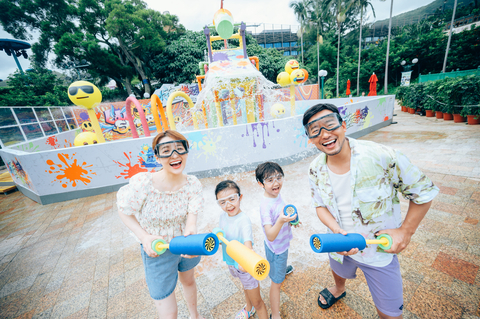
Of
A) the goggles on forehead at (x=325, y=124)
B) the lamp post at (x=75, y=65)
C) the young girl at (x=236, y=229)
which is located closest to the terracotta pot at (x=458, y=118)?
the goggles on forehead at (x=325, y=124)

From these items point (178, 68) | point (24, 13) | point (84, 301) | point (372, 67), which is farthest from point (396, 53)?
point (24, 13)

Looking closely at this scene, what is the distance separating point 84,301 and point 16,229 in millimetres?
3792

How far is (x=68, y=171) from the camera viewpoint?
17.1ft

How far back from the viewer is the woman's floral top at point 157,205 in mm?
1465

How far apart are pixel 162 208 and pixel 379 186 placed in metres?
1.64

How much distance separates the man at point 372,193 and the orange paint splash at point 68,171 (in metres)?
6.27

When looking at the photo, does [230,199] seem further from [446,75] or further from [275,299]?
[446,75]

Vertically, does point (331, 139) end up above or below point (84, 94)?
below

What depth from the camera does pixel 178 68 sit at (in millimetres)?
20688

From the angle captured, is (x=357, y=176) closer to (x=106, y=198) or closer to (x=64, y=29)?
(x=106, y=198)

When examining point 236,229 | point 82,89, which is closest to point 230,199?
point 236,229

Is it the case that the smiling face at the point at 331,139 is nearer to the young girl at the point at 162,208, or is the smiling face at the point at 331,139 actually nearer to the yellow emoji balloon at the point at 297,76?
the young girl at the point at 162,208

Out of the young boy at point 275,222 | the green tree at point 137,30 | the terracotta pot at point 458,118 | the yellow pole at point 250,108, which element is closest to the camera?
the young boy at point 275,222

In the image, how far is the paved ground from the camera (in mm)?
1924
